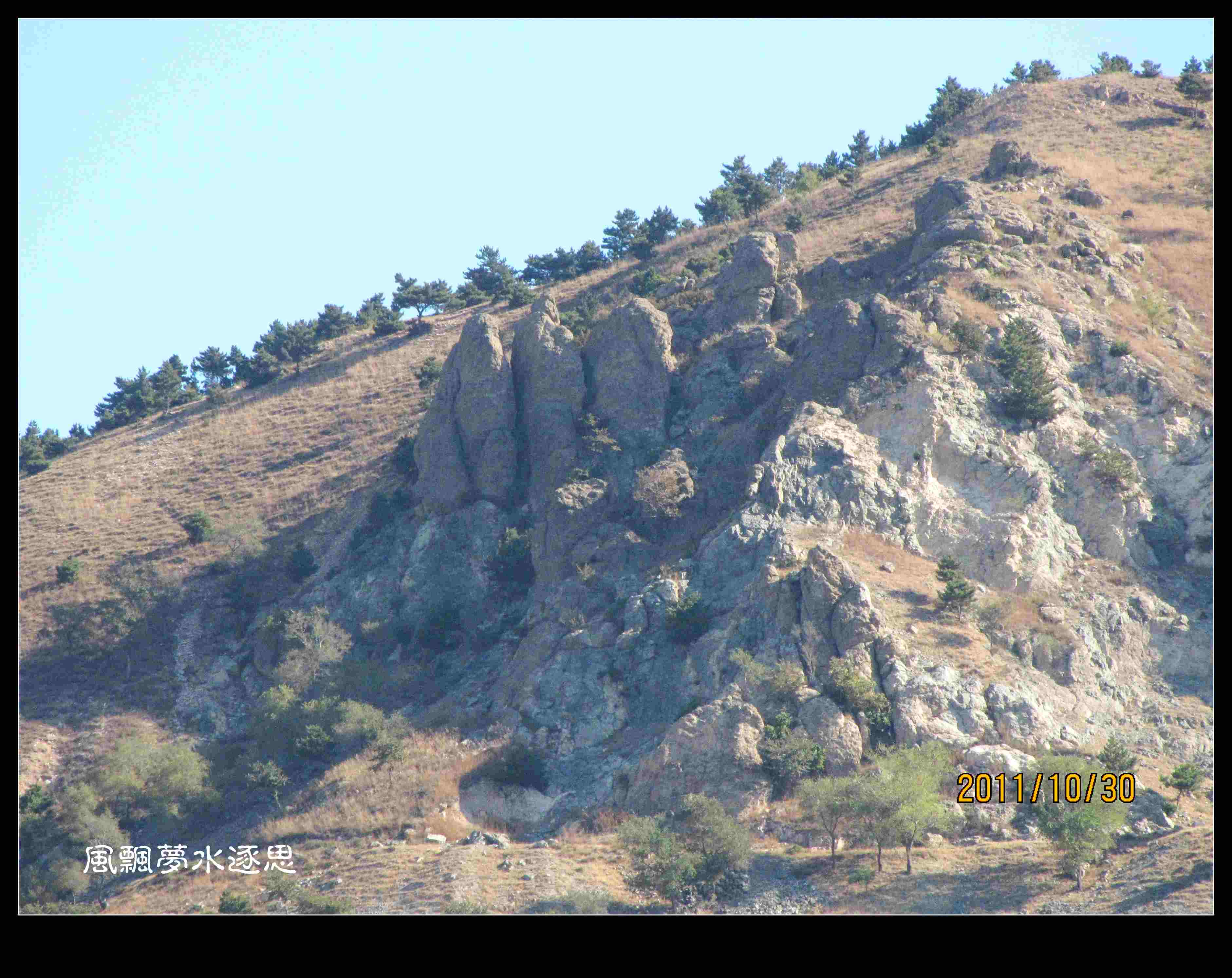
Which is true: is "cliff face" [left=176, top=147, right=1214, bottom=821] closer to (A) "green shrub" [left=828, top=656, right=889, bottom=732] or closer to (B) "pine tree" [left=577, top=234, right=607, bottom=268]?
(A) "green shrub" [left=828, top=656, right=889, bottom=732]

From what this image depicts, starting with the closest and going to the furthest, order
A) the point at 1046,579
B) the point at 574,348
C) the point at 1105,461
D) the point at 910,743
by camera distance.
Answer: the point at 910,743 → the point at 1046,579 → the point at 1105,461 → the point at 574,348

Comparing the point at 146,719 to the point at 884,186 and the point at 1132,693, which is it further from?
the point at 884,186

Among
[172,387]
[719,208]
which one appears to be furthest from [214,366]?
[719,208]

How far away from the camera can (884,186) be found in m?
76.1

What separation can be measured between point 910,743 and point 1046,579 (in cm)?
938

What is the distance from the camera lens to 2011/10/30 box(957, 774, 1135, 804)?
104 feet

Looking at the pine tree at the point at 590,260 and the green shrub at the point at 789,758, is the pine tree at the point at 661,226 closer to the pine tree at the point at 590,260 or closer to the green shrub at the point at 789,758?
the pine tree at the point at 590,260

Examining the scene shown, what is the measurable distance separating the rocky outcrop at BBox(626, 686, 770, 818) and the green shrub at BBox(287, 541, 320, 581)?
885 inches

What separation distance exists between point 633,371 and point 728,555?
1283 cm

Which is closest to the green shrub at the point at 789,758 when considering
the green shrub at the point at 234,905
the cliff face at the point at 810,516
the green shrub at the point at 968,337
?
the cliff face at the point at 810,516

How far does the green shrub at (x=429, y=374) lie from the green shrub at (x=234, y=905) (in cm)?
3789

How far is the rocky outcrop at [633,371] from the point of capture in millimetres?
50844

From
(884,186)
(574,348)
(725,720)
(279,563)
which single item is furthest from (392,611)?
(884,186)

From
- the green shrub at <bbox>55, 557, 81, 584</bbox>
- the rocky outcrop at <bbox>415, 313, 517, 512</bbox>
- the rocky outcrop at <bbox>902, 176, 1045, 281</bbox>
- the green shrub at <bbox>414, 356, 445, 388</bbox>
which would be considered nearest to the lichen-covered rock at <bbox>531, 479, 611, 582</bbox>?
the rocky outcrop at <bbox>415, 313, 517, 512</bbox>
